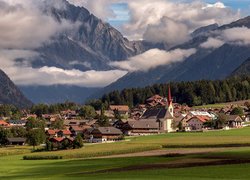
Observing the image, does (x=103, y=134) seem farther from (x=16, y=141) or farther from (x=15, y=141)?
(x=15, y=141)

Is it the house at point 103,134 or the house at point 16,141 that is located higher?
the house at point 103,134

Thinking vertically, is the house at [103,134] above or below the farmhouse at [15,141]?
above

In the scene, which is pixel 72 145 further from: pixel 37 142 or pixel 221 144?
pixel 221 144

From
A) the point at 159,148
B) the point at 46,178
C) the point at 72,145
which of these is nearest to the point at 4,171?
the point at 46,178

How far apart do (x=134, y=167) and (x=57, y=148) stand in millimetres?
62470

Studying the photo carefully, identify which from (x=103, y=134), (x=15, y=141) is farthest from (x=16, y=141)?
(x=103, y=134)

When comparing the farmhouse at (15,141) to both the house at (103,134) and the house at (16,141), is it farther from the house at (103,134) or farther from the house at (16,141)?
the house at (103,134)

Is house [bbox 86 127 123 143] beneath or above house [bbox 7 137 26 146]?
above

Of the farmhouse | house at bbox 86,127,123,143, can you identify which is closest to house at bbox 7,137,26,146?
the farmhouse

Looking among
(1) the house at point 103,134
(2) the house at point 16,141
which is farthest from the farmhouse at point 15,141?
(1) the house at point 103,134

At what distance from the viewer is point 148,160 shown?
95.9 meters

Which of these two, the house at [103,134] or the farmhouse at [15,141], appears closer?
the farmhouse at [15,141]

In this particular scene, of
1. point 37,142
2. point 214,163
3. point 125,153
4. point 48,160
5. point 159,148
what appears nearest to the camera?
point 214,163

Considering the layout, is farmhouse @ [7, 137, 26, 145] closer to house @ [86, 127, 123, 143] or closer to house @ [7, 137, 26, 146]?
house @ [7, 137, 26, 146]
